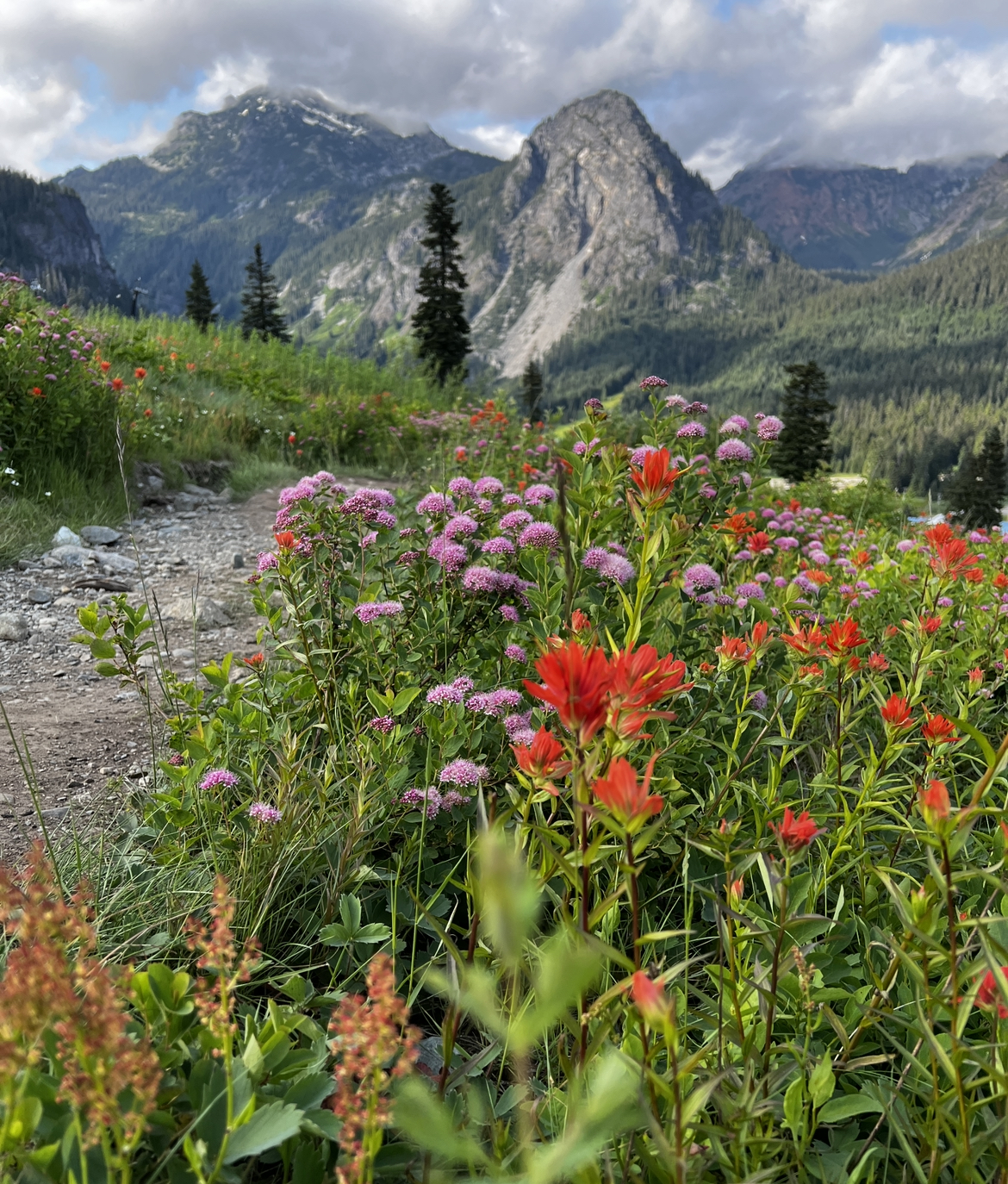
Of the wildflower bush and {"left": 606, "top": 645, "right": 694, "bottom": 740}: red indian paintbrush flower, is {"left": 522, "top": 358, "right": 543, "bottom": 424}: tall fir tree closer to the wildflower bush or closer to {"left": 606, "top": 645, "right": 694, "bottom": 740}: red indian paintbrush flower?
the wildflower bush

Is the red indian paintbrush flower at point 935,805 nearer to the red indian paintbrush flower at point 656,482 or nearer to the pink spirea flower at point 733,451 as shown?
the red indian paintbrush flower at point 656,482

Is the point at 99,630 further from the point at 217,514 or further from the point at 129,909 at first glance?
the point at 217,514

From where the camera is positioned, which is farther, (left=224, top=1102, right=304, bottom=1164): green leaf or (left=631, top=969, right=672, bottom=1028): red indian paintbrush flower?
(left=224, top=1102, right=304, bottom=1164): green leaf

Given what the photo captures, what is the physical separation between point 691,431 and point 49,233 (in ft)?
514

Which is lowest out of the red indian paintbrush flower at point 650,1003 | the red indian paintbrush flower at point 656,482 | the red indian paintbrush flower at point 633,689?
the red indian paintbrush flower at point 650,1003

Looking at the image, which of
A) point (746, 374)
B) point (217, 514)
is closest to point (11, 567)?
point (217, 514)

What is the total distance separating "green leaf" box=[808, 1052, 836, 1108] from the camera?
100cm

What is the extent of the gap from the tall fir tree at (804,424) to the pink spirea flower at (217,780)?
2138cm

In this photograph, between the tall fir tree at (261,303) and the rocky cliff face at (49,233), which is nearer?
the tall fir tree at (261,303)

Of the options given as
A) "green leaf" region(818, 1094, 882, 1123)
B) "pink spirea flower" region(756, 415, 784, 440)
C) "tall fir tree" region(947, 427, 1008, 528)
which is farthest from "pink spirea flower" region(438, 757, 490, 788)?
"tall fir tree" region(947, 427, 1008, 528)

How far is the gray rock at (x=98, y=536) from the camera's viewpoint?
4914mm

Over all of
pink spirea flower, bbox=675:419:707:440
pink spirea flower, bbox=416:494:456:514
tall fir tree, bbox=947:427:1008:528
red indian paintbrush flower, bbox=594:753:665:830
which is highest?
pink spirea flower, bbox=675:419:707:440

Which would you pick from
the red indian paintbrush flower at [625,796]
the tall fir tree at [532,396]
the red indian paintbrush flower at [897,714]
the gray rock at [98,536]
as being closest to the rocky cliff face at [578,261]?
the tall fir tree at [532,396]

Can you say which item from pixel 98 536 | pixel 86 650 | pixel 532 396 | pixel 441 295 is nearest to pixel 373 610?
pixel 86 650
